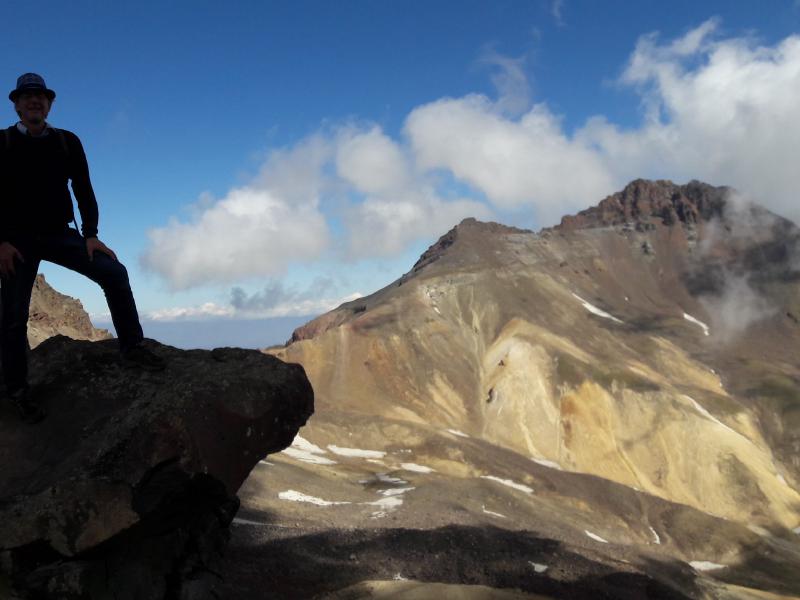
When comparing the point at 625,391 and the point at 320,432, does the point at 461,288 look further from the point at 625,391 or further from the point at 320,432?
the point at 320,432

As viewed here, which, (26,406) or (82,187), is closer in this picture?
(82,187)

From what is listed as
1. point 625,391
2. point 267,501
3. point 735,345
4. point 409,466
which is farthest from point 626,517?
point 735,345

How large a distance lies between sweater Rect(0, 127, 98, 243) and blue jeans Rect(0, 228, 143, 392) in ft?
0.70

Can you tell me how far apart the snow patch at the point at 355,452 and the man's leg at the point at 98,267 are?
194ft

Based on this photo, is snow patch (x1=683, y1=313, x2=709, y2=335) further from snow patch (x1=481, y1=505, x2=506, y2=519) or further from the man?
the man

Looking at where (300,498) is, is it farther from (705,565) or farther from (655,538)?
(705,565)

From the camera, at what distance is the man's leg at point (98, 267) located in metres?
11.1

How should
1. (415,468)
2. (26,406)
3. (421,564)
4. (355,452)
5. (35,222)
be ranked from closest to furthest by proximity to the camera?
1. (35,222)
2. (26,406)
3. (421,564)
4. (415,468)
5. (355,452)

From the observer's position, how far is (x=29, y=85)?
1023cm

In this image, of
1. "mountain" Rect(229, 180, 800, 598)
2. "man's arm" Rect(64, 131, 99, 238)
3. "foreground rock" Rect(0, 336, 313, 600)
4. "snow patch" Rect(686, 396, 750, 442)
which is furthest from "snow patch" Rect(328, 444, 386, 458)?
Result: "snow patch" Rect(686, 396, 750, 442)

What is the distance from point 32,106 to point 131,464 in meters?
6.20

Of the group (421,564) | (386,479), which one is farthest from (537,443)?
(421,564)

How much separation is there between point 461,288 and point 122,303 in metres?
128

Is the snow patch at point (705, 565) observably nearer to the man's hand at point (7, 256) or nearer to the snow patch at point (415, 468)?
the snow patch at point (415, 468)
